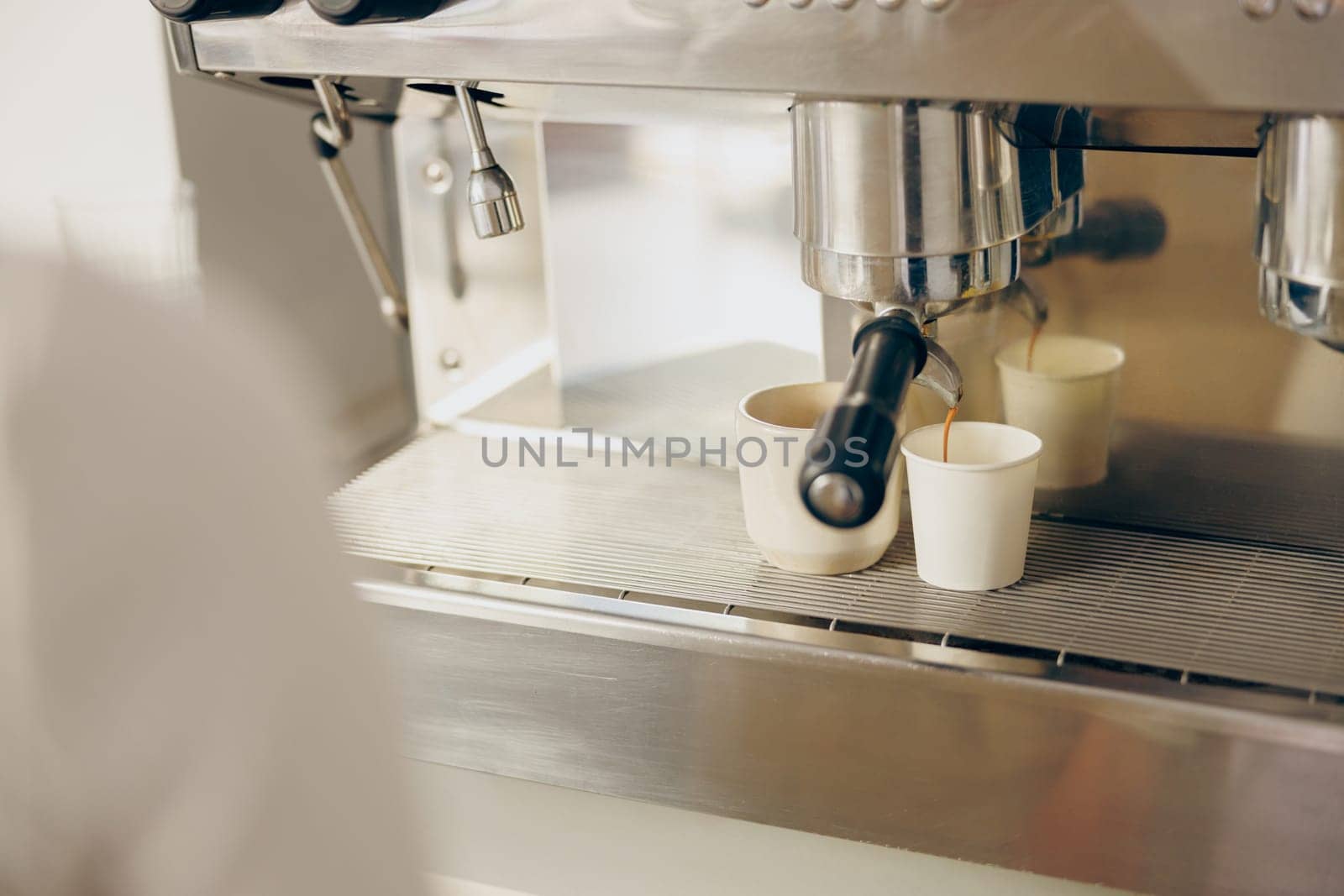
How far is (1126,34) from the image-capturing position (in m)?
0.44

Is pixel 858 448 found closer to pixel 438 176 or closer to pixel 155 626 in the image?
pixel 155 626

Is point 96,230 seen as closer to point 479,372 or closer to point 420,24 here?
point 479,372

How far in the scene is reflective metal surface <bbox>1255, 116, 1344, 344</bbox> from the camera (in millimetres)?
460

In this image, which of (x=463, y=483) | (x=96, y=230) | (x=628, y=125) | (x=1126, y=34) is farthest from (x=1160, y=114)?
(x=96, y=230)

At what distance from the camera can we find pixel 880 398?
466 mm

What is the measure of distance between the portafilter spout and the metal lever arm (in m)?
0.32

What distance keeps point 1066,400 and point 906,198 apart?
0.20 meters

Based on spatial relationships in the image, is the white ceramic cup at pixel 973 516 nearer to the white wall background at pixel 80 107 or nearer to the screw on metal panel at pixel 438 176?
the screw on metal panel at pixel 438 176

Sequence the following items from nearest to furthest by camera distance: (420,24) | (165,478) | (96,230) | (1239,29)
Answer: (165,478), (1239,29), (420,24), (96,230)

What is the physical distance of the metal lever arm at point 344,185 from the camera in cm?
67

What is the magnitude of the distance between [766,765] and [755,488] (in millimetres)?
126

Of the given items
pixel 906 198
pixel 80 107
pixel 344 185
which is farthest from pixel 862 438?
pixel 80 107

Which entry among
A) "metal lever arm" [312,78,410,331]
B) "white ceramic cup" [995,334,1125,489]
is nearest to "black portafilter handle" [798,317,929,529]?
"white ceramic cup" [995,334,1125,489]

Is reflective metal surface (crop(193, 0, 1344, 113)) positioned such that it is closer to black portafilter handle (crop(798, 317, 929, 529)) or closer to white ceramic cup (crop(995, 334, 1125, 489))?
black portafilter handle (crop(798, 317, 929, 529))
